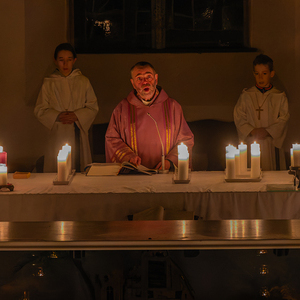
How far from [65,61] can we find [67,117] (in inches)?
30.8

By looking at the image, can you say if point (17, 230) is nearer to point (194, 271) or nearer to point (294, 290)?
point (194, 271)

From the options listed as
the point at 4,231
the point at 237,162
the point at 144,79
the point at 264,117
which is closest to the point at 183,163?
the point at 237,162

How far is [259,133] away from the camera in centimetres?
714

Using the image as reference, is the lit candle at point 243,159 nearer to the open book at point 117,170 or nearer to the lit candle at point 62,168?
the open book at point 117,170

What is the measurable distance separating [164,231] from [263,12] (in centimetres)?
689

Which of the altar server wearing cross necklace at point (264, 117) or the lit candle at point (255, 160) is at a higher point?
the altar server wearing cross necklace at point (264, 117)

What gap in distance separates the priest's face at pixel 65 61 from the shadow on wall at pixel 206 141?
1.19 meters

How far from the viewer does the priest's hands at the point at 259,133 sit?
7.14 m

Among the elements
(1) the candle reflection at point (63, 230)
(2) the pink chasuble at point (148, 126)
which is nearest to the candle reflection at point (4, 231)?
(1) the candle reflection at point (63, 230)

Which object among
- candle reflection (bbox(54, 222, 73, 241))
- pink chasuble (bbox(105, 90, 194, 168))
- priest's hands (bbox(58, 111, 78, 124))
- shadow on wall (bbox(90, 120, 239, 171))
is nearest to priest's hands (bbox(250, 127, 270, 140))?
shadow on wall (bbox(90, 120, 239, 171))

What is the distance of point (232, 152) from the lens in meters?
4.18

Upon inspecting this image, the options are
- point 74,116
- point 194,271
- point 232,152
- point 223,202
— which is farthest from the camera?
point 74,116

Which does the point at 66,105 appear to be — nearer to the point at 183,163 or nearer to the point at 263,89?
the point at 263,89

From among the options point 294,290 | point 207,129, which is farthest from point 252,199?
point 207,129
